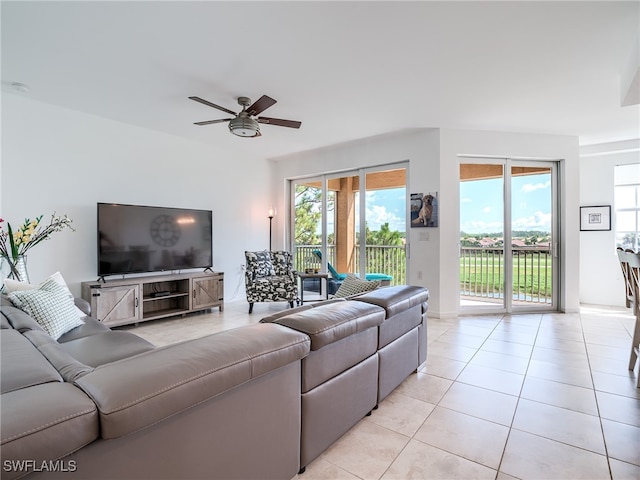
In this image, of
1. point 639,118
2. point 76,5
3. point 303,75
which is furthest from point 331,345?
point 639,118

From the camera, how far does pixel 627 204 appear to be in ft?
17.5

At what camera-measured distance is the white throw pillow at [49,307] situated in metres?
2.14

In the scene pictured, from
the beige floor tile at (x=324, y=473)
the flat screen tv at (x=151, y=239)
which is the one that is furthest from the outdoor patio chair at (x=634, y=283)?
the flat screen tv at (x=151, y=239)

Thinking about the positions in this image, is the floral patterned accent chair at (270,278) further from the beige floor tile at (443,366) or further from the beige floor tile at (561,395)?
the beige floor tile at (561,395)

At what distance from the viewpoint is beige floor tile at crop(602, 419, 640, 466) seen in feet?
5.56

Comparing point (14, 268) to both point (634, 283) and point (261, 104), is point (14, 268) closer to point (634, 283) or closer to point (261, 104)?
point (261, 104)

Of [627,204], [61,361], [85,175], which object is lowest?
[61,361]

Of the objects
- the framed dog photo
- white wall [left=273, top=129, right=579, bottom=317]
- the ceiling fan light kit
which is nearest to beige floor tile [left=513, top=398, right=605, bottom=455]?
white wall [left=273, top=129, right=579, bottom=317]

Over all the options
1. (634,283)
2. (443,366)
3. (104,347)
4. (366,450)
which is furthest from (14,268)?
(634,283)

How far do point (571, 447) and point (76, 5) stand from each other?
3966mm

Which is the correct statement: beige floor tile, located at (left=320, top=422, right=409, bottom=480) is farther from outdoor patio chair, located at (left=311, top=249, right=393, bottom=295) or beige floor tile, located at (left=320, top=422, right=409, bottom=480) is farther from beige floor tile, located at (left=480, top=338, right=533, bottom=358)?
outdoor patio chair, located at (left=311, top=249, right=393, bottom=295)

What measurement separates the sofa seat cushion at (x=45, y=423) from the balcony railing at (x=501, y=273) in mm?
4853

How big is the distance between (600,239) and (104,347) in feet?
22.9

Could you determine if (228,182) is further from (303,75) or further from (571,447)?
(571,447)
